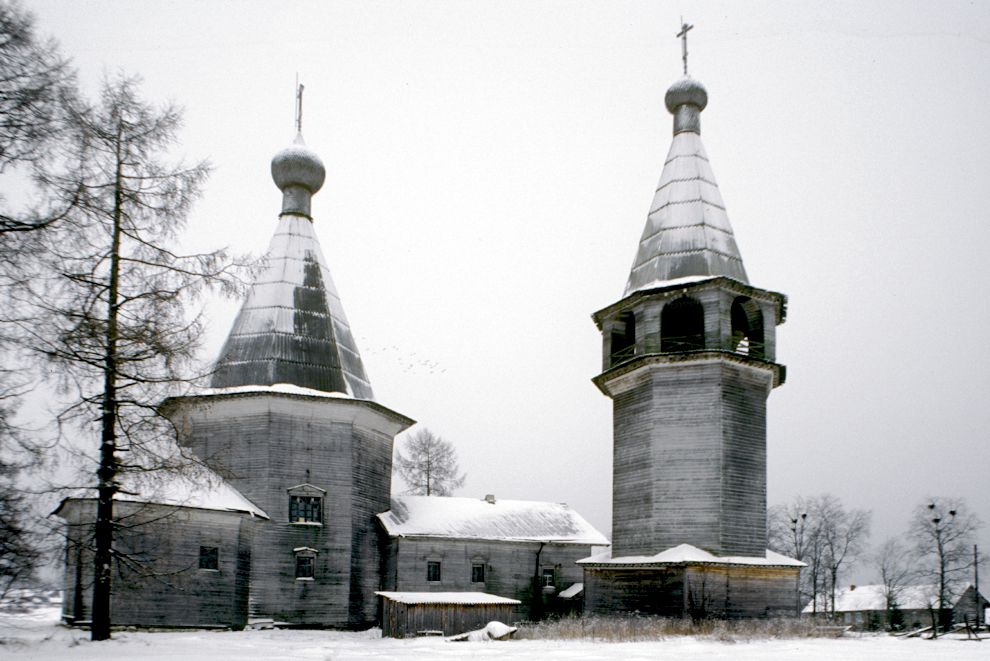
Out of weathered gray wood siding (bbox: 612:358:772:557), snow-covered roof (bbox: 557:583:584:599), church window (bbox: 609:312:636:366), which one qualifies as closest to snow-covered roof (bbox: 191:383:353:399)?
church window (bbox: 609:312:636:366)

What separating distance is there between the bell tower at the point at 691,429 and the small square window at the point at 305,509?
26.2 feet

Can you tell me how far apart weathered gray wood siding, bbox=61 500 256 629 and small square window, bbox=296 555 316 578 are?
1.75 metres

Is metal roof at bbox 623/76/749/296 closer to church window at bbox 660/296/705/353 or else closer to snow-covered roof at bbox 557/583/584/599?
church window at bbox 660/296/705/353

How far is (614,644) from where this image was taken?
1819 cm

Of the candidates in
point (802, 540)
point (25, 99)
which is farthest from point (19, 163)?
point (802, 540)

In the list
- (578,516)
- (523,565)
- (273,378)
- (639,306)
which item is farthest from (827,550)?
(273,378)

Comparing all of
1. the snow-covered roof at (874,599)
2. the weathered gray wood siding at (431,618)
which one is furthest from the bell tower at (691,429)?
the snow-covered roof at (874,599)

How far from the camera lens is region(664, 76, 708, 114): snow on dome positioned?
29.2 metres

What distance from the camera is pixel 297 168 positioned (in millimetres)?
31109

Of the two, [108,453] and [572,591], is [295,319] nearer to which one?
[572,591]

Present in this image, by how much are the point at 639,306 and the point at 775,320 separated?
403 cm

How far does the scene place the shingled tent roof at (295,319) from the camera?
27.1 metres

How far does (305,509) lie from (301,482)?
0.80 metres

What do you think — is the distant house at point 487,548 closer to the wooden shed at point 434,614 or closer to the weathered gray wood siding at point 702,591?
the wooden shed at point 434,614
